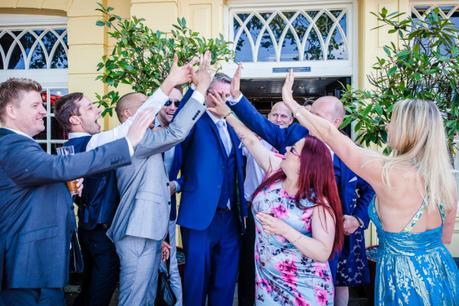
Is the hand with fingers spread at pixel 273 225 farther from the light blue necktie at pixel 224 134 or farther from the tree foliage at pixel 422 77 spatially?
the tree foliage at pixel 422 77

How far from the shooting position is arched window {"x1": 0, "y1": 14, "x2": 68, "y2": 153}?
20.1 ft

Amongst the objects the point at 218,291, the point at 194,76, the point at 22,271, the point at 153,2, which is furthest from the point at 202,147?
the point at 153,2

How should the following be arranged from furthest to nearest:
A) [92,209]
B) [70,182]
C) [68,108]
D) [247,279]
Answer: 1. [247,279]
2. [92,209]
3. [68,108]
4. [70,182]

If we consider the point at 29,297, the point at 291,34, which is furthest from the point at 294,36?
the point at 29,297

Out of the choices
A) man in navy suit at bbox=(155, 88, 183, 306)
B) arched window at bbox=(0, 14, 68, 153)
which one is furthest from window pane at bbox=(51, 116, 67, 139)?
man in navy suit at bbox=(155, 88, 183, 306)

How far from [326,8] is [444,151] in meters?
4.03

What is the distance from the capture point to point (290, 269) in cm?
218

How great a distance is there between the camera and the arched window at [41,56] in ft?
20.1

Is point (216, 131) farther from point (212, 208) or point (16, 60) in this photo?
point (16, 60)

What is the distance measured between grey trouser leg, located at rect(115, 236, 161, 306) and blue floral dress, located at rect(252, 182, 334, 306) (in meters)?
0.83

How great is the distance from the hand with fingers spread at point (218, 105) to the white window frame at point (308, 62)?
99.1 inches

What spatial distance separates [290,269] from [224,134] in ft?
4.40

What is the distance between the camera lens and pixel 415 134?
1.95 meters

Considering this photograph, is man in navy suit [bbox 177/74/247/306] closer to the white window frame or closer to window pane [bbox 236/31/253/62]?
the white window frame
